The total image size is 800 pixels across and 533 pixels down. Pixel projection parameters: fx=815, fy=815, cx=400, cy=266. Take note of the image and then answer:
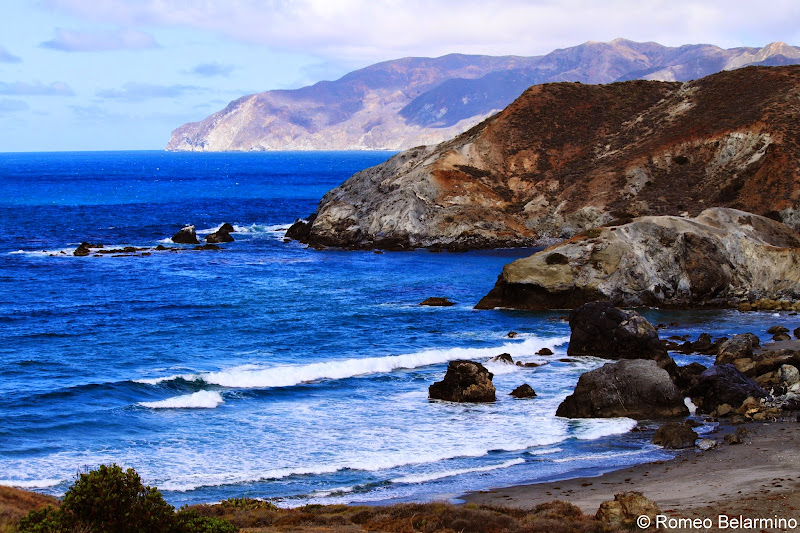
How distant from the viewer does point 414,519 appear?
56.2ft

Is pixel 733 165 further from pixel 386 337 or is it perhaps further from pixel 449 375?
pixel 449 375

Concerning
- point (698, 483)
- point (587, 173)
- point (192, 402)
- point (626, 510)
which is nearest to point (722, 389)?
point (698, 483)

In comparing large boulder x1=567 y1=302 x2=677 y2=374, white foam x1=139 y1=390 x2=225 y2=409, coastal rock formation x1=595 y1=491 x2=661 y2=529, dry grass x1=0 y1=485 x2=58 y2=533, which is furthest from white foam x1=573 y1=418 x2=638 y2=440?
dry grass x1=0 y1=485 x2=58 y2=533

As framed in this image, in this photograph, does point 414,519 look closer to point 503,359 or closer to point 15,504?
point 15,504

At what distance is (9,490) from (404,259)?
2201 inches

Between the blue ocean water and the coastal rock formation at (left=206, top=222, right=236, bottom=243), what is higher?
the coastal rock formation at (left=206, top=222, right=236, bottom=243)

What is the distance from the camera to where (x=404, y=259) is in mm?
72562

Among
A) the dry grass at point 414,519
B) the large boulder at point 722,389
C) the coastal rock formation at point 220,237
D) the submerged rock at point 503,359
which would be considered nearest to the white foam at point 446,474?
the dry grass at point 414,519

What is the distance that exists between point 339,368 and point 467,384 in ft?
25.5

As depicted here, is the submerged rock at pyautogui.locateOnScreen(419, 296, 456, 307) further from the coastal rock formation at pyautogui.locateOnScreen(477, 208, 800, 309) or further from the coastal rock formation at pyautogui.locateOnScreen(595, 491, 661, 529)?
the coastal rock formation at pyautogui.locateOnScreen(595, 491, 661, 529)

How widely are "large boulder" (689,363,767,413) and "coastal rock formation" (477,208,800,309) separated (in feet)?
63.8

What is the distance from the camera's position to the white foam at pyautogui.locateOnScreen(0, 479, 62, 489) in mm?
21984

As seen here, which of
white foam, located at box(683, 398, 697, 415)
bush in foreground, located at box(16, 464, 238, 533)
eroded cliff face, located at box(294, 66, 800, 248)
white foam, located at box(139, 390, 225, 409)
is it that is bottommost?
white foam, located at box(683, 398, 697, 415)

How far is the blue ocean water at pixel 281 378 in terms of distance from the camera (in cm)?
2386
